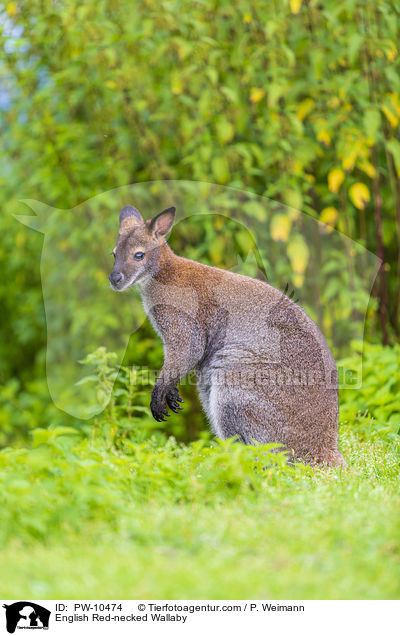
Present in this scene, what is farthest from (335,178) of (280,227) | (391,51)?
(391,51)

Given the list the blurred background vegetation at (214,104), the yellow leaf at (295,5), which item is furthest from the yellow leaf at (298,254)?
the yellow leaf at (295,5)

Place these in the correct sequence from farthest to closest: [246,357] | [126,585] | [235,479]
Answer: [246,357]
[235,479]
[126,585]

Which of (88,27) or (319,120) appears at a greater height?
(88,27)

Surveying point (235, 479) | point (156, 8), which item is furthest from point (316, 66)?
point (235, 479)

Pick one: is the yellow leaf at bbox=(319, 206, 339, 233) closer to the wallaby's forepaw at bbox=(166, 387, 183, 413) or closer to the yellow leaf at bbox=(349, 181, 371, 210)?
the yellow leaf at bbox=(349, 181, 371, 210)

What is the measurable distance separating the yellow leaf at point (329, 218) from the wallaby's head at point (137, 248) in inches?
114

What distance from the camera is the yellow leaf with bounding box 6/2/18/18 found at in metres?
6.98

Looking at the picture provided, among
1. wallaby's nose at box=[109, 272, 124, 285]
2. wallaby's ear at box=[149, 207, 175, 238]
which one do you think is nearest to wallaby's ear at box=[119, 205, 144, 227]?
wallaby's ear at box=[149, 207, 175, 238]

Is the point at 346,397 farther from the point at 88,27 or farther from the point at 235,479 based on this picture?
the point at 88,27

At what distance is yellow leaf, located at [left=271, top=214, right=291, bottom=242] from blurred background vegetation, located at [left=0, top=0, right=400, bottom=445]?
14 millimetres

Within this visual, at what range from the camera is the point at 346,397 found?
623 cm

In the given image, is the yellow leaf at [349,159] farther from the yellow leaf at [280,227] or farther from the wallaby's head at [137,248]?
the wallaby's head at [137,248]

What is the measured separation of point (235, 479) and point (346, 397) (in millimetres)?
2965

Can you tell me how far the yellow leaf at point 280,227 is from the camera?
6.61 metres
